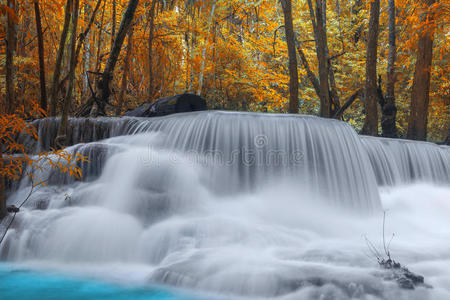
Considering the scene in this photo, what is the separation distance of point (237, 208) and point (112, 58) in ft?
17.8

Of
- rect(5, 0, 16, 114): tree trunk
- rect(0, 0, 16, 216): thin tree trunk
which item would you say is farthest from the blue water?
rect(5, 0, 16, 114): tree trunk

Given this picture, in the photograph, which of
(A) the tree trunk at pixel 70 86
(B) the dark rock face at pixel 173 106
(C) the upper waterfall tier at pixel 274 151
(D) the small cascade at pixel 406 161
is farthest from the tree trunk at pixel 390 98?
(A) the tree trunk at pixel 70 86

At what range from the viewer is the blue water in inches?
130

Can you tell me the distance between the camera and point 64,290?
3.45 m

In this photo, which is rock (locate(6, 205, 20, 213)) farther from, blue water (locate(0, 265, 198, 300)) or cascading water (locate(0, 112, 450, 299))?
blue water (locate(0, 265, 198, 300))

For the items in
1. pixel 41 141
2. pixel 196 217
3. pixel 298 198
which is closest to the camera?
pixel 196 217

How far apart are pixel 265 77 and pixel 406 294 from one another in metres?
13.3

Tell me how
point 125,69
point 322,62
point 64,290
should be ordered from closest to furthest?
point 64,290 < point 125,69 < point 322,62

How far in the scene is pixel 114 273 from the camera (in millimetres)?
3969

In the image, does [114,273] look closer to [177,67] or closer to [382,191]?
[382,191]

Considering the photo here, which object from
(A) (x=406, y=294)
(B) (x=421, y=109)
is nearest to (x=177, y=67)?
(B) (x=421, y=109)

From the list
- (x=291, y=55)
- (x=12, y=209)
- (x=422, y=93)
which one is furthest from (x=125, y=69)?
(x=422, y=93)

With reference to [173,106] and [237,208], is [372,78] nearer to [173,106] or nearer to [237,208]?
[173,106]

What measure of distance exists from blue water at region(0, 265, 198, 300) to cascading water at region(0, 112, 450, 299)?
9.3 inches
